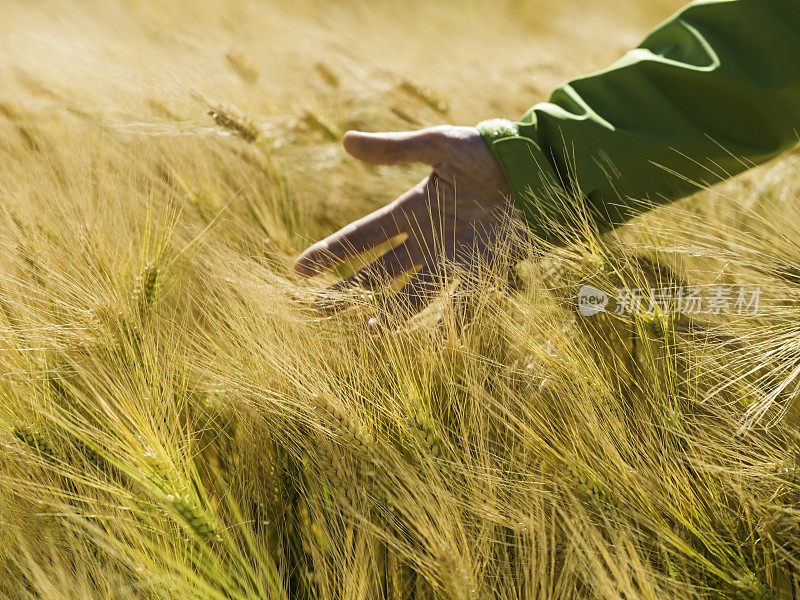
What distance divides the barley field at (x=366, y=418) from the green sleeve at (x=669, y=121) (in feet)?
0.36

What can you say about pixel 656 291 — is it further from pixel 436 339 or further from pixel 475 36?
pixel 475 36

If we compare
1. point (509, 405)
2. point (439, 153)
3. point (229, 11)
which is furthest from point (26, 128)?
point (229, 11)

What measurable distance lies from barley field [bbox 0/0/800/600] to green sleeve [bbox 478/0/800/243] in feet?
0.36

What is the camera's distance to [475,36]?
3.03 metres

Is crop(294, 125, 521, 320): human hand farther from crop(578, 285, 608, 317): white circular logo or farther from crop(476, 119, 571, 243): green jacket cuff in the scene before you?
crop(578, 285, 608, 317): white circular logo

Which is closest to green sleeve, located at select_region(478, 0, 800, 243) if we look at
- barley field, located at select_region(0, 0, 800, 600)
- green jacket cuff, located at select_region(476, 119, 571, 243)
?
green jacket cuff, located at select_region(476, 119, 571, 243)

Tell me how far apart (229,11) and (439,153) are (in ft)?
7.20

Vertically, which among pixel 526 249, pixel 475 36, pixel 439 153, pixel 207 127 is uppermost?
pixel 475 36

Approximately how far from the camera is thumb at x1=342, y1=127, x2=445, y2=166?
3.01 feet

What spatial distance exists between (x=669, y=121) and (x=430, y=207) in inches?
16.2

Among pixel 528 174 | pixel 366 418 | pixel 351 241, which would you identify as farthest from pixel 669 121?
pixel 366 418

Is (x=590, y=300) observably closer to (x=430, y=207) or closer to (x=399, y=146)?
(x=430, y=207)

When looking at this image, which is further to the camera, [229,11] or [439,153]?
[229,11]

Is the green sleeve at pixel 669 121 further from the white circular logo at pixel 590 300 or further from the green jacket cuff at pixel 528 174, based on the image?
the white circular logo at pixel 590 300
